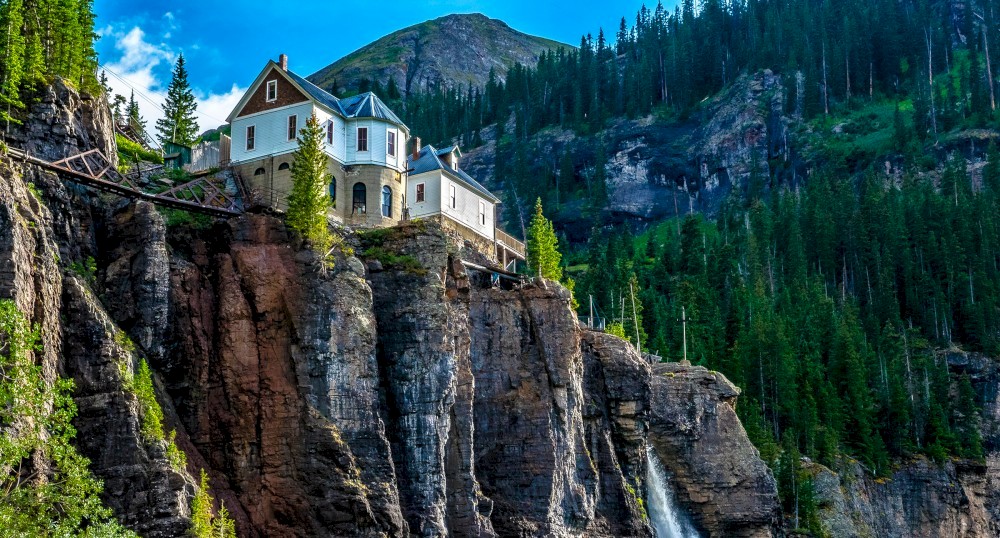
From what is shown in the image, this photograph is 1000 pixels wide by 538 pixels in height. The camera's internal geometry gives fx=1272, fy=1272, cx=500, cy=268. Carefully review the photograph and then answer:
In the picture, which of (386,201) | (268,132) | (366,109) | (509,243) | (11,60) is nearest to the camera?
(11,60)

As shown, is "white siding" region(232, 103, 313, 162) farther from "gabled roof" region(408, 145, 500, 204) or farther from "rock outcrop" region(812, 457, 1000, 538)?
"rock outcrop" region(812, 457, 1000, 538)

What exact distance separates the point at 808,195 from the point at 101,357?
138789 millimetres

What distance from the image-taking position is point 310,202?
67000 millimetres

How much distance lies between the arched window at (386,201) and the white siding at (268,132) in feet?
20.9

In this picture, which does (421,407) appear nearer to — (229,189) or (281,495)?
(281,495)

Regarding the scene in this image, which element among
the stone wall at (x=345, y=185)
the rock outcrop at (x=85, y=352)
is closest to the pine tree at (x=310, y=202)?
the stone wall at (x=345, y=185)

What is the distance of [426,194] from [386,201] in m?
7.31

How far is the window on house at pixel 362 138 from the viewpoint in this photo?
267ft

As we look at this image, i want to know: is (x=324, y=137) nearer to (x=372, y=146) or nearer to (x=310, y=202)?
(x=372, y=146)

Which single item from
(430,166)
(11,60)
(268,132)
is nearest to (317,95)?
(268,132)

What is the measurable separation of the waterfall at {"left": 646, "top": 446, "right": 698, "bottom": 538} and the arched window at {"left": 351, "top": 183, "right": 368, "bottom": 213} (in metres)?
27.6

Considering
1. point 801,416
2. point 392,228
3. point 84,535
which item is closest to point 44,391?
point 84,535

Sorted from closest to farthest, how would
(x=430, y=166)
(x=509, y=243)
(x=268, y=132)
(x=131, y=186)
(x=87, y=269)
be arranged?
(x=87, y=269) < (x=131, y=186) < (x=268, y=132) < (x=430, y=166) < (x=509, y=243)

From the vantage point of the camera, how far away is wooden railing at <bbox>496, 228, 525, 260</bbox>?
95562 millimetres
